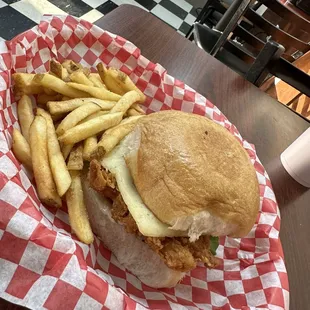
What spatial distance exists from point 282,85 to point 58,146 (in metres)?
3.47

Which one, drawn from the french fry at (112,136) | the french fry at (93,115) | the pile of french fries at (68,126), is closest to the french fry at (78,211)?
the pile of french fries at (68,126)

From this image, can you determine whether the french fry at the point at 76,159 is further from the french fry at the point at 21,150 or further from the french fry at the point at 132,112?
the french fry at the point at 132,112

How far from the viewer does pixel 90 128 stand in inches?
64.0

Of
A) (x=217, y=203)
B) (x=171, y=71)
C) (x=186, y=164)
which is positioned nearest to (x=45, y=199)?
(x=186, y=164)

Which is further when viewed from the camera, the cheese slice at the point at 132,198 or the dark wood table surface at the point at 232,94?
the dark wood table surface at the point at 232,94

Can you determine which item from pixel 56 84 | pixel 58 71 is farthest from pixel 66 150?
pixel 58 71

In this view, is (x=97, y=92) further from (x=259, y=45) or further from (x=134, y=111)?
(x=259, y=45)

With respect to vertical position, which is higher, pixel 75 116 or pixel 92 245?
pixel 75 116

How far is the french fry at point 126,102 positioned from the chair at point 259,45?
4.11 feet

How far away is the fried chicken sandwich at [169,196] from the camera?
4.71ft

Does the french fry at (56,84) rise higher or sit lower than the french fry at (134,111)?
higher

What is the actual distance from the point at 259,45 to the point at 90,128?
6.03 feet

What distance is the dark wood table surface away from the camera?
2.30m

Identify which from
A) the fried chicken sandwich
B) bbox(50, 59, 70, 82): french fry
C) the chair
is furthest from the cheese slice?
the chair
